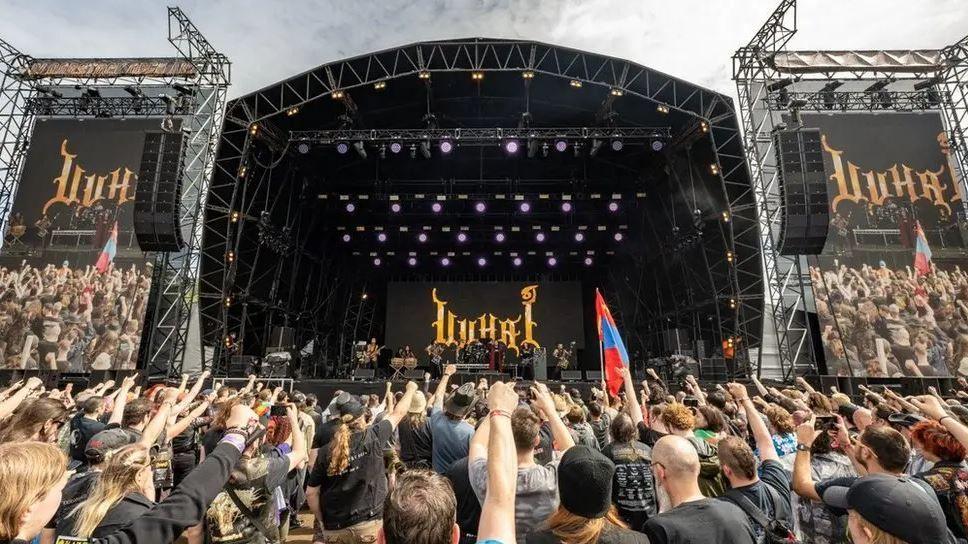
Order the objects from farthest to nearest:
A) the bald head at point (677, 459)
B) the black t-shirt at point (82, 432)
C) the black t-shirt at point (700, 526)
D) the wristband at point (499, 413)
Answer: the black t-shirt at point (82, 432) < the bald head at point (677, 459) < the black t-shirt at point (700, 526) < the wristband at point (499, 413)

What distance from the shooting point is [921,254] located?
44.1 feet

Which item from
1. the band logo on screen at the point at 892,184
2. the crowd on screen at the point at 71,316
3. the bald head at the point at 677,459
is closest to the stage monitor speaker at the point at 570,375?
the band logo on screen at the point at 892,184

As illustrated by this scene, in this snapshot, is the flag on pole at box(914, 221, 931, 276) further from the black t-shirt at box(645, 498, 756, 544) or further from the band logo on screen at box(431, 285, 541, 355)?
the black t-shirt at box(645, 498, 756, 544)

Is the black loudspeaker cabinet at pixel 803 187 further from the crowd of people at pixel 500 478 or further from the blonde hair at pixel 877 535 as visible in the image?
the blonde hair at pixel 877 535

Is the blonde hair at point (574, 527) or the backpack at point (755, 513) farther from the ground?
the blonde hair at point (574, 527)

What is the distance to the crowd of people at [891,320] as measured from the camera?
12.3 meters

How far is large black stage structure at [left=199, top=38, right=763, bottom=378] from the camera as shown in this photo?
564 inches

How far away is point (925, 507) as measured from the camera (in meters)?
1.69

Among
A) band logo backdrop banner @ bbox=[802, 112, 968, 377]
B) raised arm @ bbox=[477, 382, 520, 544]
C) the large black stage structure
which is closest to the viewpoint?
raised arm @ bbox=[477, 382, 520, 544]

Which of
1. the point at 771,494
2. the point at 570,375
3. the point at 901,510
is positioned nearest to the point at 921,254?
the point at 570,375

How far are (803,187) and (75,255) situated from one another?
19658mm

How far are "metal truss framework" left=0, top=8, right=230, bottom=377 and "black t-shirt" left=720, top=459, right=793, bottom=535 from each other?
1413 cm

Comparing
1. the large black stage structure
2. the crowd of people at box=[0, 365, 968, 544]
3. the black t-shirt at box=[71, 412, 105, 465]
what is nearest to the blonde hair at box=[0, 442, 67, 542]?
the crowd of people at box=[0, 365, 968, 544]

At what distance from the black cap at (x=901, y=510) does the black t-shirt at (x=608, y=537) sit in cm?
86
